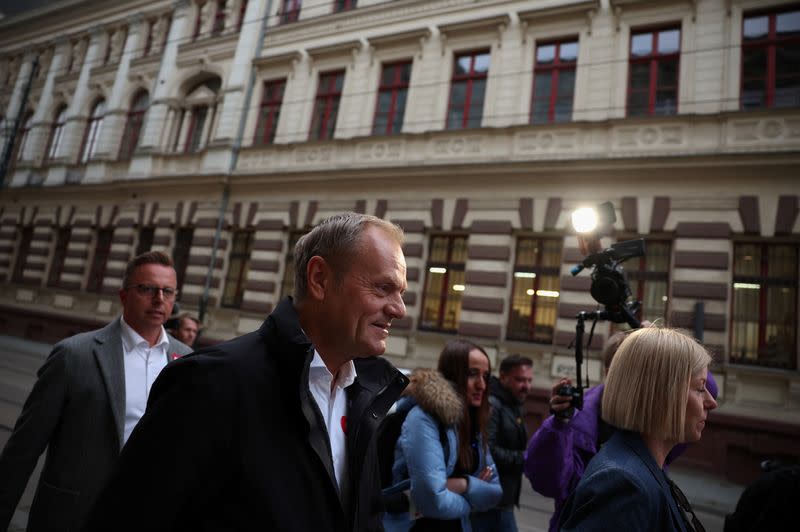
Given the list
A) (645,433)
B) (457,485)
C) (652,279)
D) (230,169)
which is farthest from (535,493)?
(230,169)


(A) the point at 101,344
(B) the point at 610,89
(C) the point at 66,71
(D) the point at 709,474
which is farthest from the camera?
(C) the point at 66,71

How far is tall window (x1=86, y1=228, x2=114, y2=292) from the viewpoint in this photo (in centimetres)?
1730

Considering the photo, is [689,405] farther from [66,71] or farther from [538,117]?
[66,71]

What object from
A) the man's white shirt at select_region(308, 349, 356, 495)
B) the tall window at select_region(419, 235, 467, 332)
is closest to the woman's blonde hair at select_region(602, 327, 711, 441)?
the man's white shirt at select_region(308, 349, 356, 495)

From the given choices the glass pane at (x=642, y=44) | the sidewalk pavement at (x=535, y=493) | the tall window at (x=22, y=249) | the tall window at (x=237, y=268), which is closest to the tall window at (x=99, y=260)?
the tall window at (x=22, y=249)

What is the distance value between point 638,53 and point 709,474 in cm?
872

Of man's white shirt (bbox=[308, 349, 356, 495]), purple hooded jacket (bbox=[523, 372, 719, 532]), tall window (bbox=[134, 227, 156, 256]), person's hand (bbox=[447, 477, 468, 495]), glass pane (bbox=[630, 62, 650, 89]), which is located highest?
glass pane (bbox=[630, 62, 650, 89])

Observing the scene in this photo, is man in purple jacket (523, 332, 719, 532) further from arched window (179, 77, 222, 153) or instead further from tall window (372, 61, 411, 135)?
arched window (179, 77, 222, 153)

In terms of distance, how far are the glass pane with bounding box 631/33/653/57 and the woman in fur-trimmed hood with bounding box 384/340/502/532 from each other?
410 inches

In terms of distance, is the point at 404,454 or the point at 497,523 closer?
the point at 404,454

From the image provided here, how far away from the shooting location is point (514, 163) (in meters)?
10.8

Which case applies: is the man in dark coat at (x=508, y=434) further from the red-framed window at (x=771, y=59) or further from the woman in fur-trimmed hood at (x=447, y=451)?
the red-framed window at (x=771, y=59)

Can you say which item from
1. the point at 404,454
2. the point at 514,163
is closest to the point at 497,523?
the point at 404,454

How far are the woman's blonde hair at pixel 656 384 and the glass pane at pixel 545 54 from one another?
11362 millimetres
